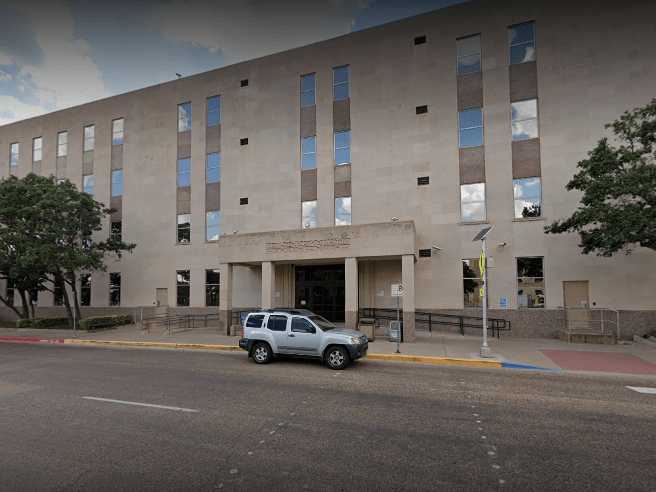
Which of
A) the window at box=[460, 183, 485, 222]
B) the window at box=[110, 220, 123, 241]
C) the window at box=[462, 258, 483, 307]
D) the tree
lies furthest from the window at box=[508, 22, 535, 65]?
the window at box=[110, 220, 123, 241]

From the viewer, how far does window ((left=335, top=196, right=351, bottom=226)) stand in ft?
76.1

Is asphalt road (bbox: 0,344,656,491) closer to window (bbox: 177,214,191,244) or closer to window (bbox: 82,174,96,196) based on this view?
window (bbox: 177,214,191,244)

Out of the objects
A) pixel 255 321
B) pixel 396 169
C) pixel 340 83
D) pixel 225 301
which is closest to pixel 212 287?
pixel 225 301

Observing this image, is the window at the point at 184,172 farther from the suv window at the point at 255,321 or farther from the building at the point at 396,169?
the suv window at the point at 255,321

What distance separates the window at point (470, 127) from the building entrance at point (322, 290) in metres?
10.4

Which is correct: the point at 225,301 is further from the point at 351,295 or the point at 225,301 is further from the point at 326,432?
the point at 326,432

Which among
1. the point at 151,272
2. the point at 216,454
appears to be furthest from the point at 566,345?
the point at 151,272

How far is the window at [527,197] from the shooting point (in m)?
20.0

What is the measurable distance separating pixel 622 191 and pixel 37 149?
43.0 meters

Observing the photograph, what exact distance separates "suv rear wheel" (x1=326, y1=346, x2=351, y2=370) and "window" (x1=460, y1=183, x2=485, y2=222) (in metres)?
12.7

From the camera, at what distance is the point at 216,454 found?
5508 mm

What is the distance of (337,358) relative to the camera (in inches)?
460

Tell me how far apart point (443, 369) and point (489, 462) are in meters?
6.74

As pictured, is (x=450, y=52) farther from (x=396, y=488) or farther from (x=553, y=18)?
(x=396, y=488)
